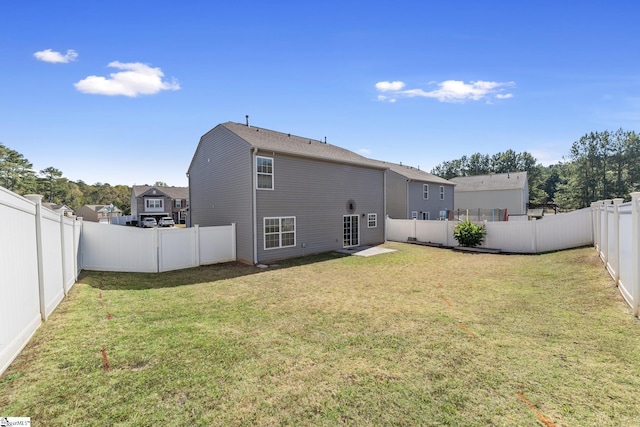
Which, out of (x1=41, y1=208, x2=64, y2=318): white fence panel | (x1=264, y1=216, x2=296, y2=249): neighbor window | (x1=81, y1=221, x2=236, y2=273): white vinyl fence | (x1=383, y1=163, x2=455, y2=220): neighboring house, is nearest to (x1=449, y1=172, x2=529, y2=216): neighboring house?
(x1=383, y1=163, x2=455, y2=220): neighboring house

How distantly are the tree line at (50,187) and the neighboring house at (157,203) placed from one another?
537 inches

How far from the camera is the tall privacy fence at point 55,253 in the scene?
3.60m

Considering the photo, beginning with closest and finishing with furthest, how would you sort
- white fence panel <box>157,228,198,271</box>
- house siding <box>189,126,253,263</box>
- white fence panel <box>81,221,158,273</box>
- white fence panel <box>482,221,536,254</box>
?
white fence panel <box>81,221,158,273</box>
white fence panel <box>157,228,198,271</box>
house siding <box>189,126,253,263</box>
white fence panel <box>482,221,536,254</box>

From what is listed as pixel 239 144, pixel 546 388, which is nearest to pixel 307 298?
pixel 546 388

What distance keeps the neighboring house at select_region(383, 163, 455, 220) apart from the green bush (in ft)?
30.0

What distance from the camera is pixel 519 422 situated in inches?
105

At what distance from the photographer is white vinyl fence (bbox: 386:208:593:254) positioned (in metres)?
12.8

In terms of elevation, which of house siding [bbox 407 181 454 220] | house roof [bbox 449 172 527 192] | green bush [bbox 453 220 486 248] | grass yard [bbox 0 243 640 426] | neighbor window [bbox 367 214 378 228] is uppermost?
house roof [bbox 449 172 527 192]

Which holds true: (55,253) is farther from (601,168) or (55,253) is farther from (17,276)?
(601,168)

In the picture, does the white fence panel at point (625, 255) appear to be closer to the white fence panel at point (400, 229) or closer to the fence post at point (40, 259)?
the fence post at point (40, 259)

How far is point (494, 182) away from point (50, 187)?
88.9 metres

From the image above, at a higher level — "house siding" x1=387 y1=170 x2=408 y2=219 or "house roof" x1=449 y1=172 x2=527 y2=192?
"house roof" x1=449 y1=172 x2=527 y2=192

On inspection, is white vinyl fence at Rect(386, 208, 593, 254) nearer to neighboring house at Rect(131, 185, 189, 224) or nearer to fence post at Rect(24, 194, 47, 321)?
fence post at Rect(24, 194, 47, 321)

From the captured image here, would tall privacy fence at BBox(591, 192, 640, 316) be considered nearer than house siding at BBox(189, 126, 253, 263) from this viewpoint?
Yes
